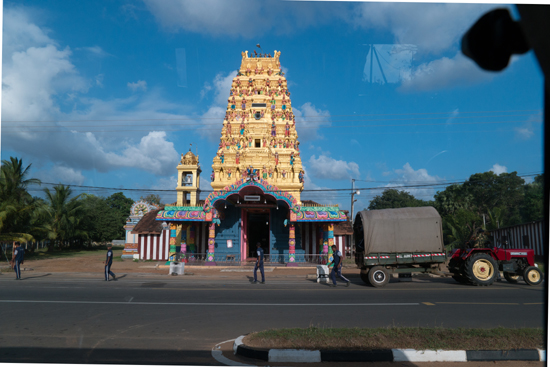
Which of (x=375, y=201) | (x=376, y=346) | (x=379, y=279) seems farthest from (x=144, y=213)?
(x=375, y=201)

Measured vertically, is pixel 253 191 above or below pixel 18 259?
above

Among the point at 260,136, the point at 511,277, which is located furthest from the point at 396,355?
the point at 260,136

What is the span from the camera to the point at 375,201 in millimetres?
75938

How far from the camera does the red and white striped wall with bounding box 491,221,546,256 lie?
2430cm

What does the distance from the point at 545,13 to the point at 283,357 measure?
5.04 meters

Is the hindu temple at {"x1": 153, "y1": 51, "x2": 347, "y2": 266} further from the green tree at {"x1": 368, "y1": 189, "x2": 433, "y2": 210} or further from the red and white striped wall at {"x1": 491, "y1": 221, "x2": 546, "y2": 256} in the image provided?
the green tree at {"x1": 368, "y1": 189, "x2": 433, "y2": 210}

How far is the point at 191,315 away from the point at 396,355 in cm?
471

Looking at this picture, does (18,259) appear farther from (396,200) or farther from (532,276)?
(396,200)

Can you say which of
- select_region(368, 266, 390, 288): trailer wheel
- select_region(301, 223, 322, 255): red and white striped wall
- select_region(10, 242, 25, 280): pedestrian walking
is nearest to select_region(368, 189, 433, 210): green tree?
select_region(301, 223, 322, 255): red and white striped wall

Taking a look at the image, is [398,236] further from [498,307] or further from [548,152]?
[548,152]

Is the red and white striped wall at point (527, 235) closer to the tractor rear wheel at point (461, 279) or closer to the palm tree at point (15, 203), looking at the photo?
the tractor rear wheel at point (461, 279)

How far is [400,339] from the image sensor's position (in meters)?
5.85

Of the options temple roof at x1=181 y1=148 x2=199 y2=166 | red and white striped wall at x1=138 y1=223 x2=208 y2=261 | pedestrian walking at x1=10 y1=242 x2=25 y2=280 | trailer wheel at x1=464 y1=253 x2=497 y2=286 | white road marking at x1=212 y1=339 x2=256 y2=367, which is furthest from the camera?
red and white striped wall at x1=138 y1=223 x2=208 y2=261

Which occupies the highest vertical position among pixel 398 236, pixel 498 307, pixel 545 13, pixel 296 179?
pixel 296 179
